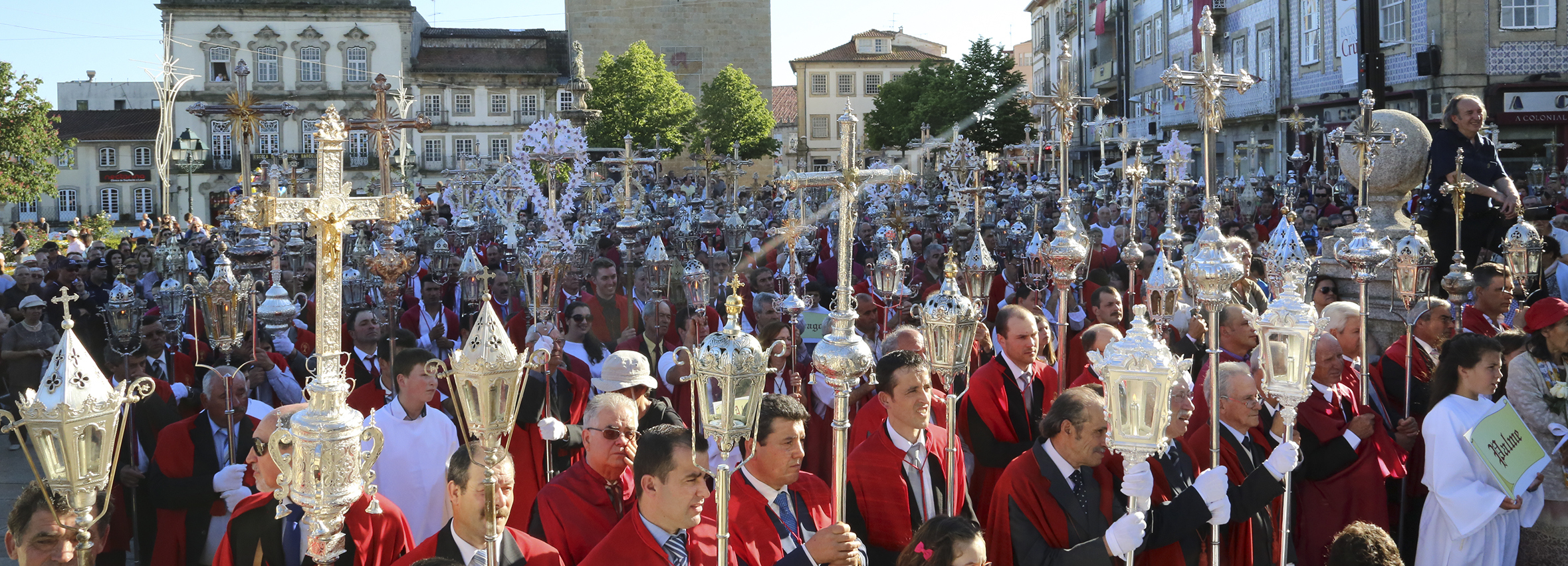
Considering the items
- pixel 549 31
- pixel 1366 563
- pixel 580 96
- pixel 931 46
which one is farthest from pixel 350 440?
pixel 931 46

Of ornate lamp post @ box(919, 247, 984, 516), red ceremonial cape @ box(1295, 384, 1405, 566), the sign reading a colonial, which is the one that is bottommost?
red ceremonial cape @ box(1295, 384, 1405, 566)

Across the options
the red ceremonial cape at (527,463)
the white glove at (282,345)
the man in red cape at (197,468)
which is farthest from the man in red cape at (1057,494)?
the white glove at (282,345)

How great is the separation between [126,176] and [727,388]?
56882mm

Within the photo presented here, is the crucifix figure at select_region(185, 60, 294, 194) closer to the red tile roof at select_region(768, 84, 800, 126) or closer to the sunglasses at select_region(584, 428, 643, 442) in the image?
the sunglasses at select_region(584, 428, 643, 442)

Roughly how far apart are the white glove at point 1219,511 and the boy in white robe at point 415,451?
10.3 ft

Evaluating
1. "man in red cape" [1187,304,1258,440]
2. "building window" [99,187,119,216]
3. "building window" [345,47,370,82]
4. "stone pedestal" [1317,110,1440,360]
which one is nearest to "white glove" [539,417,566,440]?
"man in red cape" [1187,304,1258,440]

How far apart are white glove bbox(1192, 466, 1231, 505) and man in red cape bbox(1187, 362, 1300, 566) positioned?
505 millimetres

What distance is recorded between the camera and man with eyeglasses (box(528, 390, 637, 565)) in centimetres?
466

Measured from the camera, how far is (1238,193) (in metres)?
19.7

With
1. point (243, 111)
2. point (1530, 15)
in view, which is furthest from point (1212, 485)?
point (1530, 15)

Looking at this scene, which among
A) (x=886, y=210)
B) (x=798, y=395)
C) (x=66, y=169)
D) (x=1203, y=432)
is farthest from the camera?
(x=66, y=169)

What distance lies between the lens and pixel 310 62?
181ft

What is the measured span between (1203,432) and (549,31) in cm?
5645

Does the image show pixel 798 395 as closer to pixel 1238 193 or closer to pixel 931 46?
pixel 1238 193
